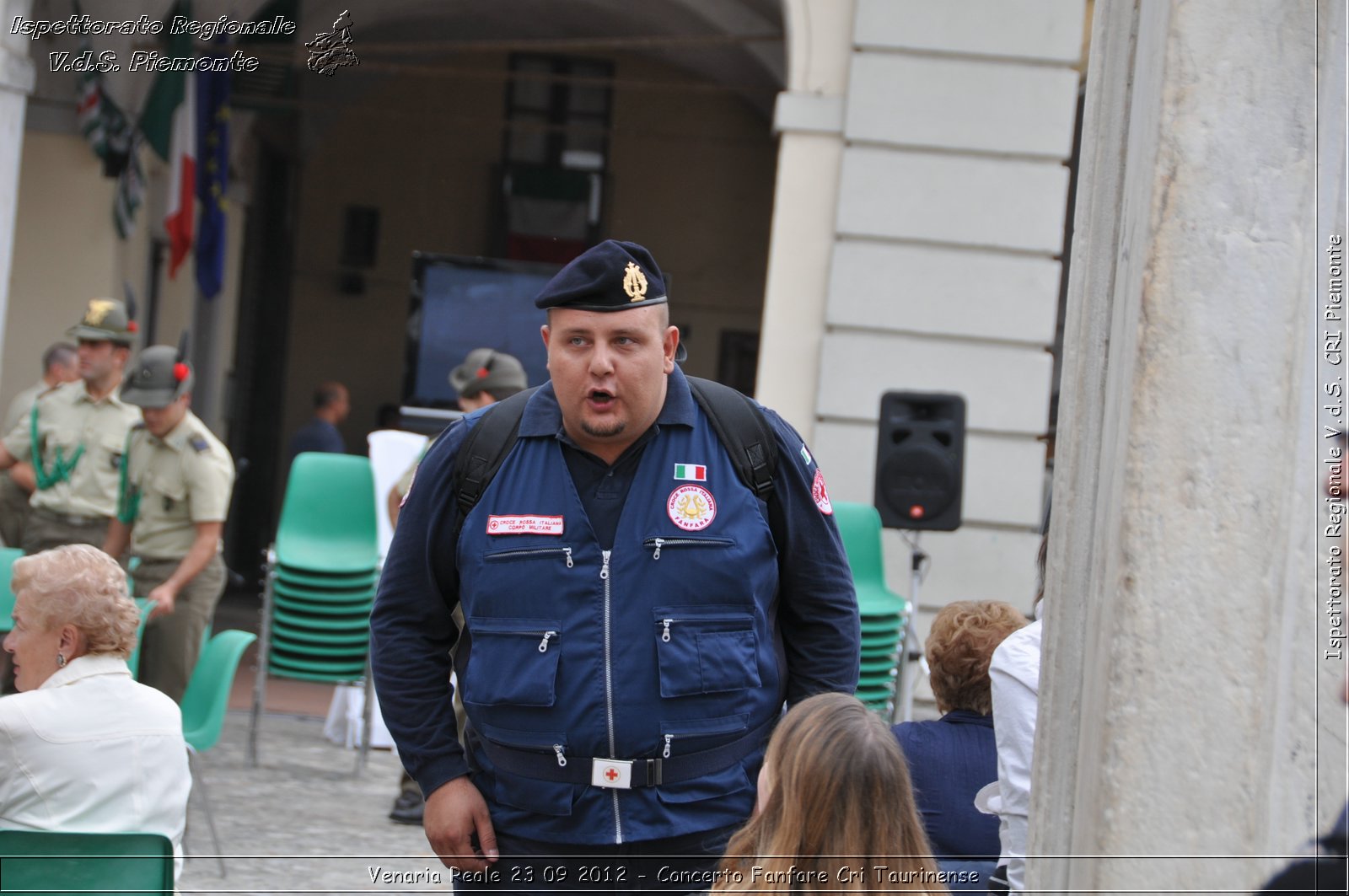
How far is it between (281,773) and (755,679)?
5.42 metres

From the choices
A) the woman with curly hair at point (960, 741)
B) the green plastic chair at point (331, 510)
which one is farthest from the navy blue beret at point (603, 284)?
the green plastic chair at point (331, 510)

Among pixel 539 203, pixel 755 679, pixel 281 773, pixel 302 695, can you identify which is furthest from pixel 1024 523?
pixel 539 203

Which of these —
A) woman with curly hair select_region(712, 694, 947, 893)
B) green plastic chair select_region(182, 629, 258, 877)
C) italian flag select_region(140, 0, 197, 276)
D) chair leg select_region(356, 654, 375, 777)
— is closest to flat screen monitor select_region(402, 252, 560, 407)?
italian flag select_region(140, 0, 197, 276)

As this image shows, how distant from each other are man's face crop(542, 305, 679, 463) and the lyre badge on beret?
0.03m

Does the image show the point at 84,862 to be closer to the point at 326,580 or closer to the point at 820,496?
the point at 820,496

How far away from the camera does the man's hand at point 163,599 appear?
22.2ft

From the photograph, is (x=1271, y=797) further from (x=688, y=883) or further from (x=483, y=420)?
(x=483, y=420)

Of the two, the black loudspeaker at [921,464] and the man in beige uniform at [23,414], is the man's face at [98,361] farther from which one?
the black loudspeaker at [921,464]

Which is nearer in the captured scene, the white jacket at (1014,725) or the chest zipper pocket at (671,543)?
the chest zipper pocket at (671,543)

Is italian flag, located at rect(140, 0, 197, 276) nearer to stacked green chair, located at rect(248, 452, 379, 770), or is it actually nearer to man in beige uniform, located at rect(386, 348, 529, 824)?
stacked green chair, located at rect(248, 452, 379, 770)

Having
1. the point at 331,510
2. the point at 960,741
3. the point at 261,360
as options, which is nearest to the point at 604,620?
the point at 960,741

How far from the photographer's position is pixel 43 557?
12.6 feet

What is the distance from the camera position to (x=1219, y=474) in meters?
1.97

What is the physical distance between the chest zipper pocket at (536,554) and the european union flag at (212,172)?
9.00 m
